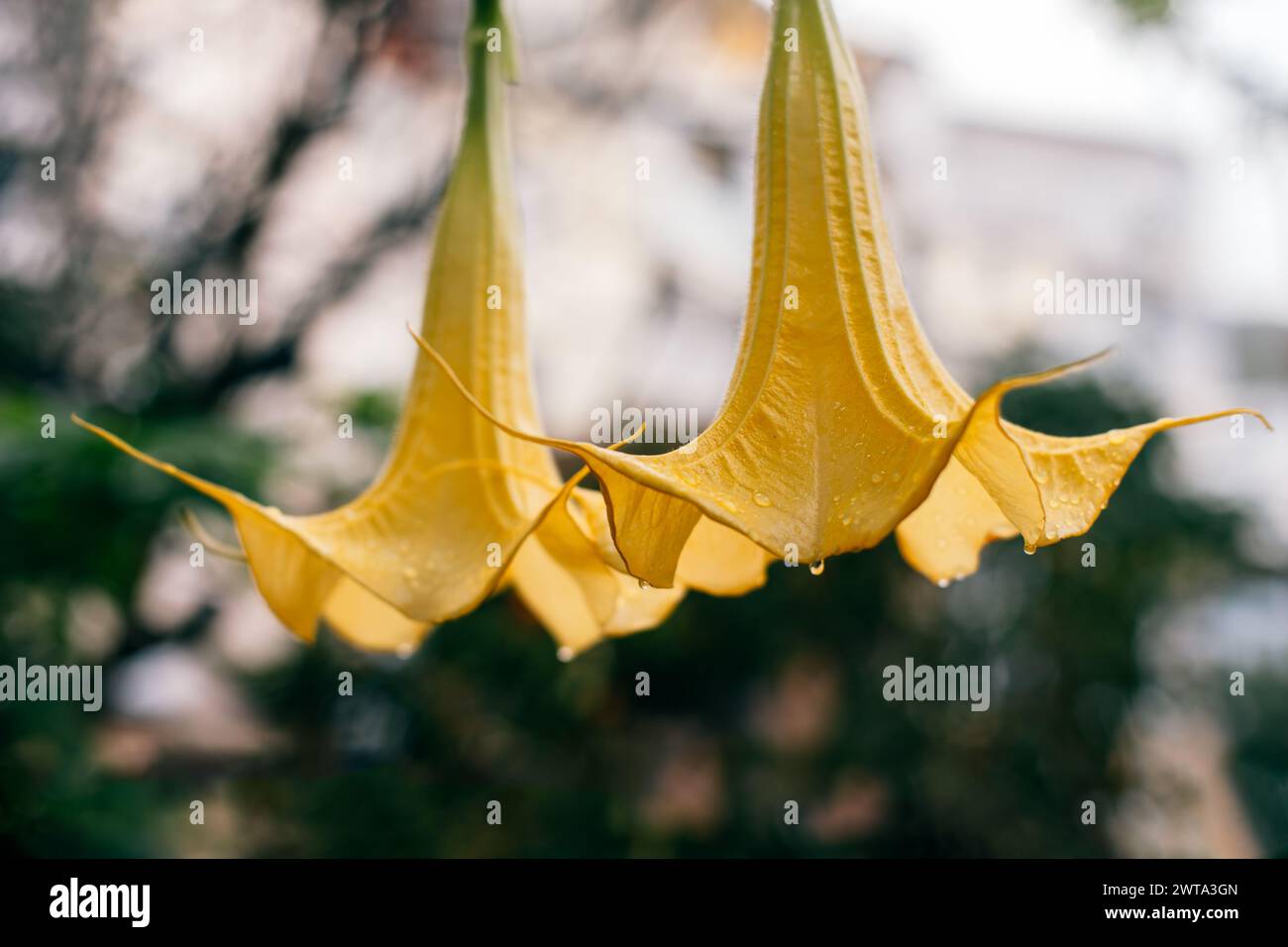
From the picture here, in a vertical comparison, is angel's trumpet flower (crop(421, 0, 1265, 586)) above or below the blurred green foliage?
above

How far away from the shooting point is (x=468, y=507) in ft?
1.92

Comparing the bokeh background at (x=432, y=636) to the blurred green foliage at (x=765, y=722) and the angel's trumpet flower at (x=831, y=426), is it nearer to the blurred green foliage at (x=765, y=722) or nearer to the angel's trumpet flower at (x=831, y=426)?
the blurred green foliage at (x=765, y=722)

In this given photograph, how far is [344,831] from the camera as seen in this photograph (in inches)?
81.2

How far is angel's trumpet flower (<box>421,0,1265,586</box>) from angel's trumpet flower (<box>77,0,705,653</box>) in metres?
0.08

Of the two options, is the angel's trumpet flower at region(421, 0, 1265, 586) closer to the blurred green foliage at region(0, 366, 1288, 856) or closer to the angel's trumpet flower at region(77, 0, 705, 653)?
the angel's trumpet flower at region(77, 0, 705, 653)

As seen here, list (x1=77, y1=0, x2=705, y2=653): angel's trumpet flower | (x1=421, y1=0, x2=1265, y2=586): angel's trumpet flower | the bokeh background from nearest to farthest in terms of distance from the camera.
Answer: (x1=421, y1=0, x2=1265, y2=586): angel's trumpet flower
(x1=77, y1=0, x2=705, y2=653): angel's trumpet flower
the bokeh background

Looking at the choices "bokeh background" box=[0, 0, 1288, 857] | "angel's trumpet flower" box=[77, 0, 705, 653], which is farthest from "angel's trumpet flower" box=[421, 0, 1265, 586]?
"bokeh background" box=[0, 0, 1288, 857]

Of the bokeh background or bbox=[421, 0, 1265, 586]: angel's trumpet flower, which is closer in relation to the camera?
bbox=[421, 0, 1265, 586]: angel's trumpet flower

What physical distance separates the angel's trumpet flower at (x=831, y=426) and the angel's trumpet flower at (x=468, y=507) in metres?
0.08

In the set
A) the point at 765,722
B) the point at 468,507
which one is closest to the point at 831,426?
the point at 468,507

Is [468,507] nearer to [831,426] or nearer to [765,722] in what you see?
[831,426]

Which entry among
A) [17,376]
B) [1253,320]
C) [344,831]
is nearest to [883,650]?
[344,831]

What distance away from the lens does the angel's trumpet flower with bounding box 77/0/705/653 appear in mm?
540

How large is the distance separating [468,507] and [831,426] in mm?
225
